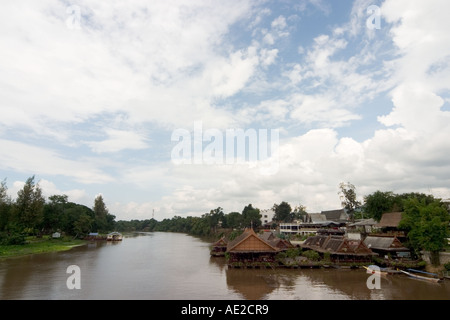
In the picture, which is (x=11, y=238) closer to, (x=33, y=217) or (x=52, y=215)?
(x=33, y=217)

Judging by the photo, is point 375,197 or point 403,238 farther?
point 375,197

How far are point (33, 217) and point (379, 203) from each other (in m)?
63.2

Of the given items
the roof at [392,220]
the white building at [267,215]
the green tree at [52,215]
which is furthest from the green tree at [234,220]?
the roof at [392,220]

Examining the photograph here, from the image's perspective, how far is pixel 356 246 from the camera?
33062 millimetres

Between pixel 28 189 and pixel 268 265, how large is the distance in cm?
5058

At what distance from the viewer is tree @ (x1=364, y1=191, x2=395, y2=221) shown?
4394cm

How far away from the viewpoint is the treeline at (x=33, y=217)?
50781 millimetres

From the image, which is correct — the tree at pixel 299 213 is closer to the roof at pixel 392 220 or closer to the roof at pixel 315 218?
the roof at pixel 315 218

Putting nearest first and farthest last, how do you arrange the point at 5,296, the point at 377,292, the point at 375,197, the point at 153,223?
the point at 5,296, the point at 377,292, the point at 375,197, the point at 153,223

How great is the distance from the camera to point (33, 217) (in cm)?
5525

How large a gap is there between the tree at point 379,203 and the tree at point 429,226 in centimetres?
1337
